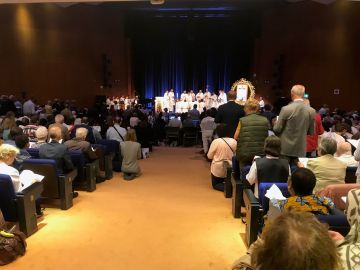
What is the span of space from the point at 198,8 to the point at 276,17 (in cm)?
336

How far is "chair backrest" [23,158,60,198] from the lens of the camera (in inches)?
176

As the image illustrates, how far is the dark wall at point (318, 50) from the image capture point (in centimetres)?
1291

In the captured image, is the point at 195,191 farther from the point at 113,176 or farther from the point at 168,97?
the point at 168,97

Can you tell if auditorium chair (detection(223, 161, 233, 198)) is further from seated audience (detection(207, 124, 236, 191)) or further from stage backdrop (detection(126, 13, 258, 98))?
stage backdrop (detection(126, 13, 258, 98))

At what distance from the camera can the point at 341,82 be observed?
1326 centimetres

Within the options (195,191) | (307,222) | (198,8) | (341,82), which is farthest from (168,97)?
(307,222)

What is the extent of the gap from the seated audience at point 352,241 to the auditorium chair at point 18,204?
3.10 metres

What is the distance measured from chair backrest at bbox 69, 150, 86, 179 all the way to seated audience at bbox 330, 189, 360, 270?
13.7 ft

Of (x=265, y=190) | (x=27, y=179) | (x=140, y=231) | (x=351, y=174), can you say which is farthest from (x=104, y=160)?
(x=351, y=174)

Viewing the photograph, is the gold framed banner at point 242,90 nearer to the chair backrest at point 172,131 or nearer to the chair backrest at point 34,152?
the chair backrest at point 172,131

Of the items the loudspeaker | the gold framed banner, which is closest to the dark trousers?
the gold framed banner

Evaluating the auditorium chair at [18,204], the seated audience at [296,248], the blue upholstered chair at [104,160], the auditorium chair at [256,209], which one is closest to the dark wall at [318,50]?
the blue upholstered chair at [104,160]

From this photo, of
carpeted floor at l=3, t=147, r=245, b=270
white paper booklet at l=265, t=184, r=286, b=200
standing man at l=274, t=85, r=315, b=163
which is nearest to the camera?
white paper booklet at l=265, t=184, r=286, b=200

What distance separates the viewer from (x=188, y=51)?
18.3 meters
